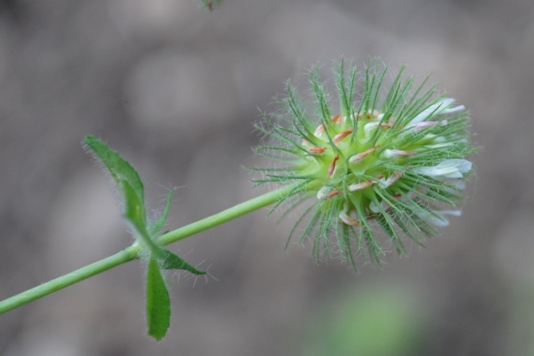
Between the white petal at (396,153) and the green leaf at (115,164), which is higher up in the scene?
the green leaf at (115,164)

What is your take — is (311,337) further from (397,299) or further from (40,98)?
(40,98)

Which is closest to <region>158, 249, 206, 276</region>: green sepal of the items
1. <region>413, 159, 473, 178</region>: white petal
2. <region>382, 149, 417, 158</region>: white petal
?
<region>382, 149, 417, 158</region>: white petal

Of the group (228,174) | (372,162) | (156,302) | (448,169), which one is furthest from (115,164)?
(228,174)

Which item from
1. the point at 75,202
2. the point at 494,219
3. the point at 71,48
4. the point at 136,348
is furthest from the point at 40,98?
the point at 494,219

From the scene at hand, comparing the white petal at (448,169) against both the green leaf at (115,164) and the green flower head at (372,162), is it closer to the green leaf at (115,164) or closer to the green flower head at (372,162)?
the green flower head at (372,162)

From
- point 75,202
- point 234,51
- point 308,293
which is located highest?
point 234,51

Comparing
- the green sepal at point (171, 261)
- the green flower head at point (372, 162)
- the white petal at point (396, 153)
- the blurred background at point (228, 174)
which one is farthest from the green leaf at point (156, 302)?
the blurred background at point (228, 174)
